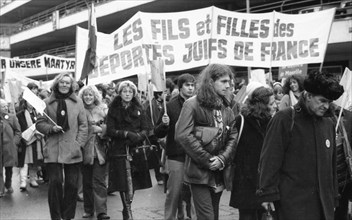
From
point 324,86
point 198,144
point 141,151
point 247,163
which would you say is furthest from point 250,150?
point 141,151

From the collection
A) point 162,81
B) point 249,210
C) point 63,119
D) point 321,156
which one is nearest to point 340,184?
point 249,210

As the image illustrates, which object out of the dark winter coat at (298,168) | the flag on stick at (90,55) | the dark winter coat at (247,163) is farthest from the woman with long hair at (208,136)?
the flag on stick at (90,55)

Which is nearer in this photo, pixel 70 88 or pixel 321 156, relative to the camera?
pixel 321 156

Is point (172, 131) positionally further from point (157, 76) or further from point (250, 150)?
point (250, 150)

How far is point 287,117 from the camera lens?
412cm

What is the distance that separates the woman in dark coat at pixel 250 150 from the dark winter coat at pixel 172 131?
3.44 feet

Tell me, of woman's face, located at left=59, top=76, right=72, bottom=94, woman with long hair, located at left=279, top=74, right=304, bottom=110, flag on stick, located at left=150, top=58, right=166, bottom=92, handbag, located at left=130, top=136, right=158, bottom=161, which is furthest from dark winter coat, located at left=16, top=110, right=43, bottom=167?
woman with long hair, located at left=279, top=74, right=304, bottom=110

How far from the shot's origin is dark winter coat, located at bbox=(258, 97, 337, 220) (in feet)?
13.3

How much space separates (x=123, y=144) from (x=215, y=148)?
2171 mm

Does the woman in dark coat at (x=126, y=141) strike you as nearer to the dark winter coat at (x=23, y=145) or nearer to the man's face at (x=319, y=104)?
the man's face at (x=319, y=104)

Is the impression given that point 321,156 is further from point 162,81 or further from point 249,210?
point 162,81

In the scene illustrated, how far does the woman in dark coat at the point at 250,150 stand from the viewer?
5.20 metres

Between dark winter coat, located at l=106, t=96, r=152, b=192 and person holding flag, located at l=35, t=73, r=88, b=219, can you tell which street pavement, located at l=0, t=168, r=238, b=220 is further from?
person holding flag, located at l=35, t=73, r=88, b=219

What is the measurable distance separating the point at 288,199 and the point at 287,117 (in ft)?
1.97
